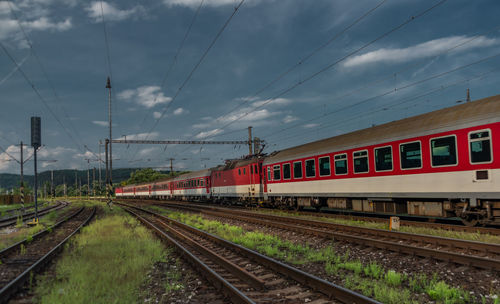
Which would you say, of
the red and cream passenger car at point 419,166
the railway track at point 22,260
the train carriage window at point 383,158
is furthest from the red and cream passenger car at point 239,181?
the railway track at point 22,260

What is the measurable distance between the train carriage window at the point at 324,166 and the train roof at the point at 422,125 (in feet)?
1.28

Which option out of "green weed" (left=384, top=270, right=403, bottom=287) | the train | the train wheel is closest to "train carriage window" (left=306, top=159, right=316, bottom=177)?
the train

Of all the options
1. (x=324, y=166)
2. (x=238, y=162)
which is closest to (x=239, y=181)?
(x=238, y=162)

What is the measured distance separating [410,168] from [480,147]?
2.74 m

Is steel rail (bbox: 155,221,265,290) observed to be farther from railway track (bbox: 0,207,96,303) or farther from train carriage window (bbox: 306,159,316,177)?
train carriage window (bbox: 306,159,316,177)

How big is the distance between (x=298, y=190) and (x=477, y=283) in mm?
14098

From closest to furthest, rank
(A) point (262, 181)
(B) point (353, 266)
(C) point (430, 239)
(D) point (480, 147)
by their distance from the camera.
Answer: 1. (B) point (353, 266)
2. (C) point (430, 239)
3. (D) point (480, 147)
4. (A) point (262, 181)

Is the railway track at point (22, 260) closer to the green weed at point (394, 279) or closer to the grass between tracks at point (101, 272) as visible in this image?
the grass between tracks at point (101, 272)

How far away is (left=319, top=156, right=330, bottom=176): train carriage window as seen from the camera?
18094mm

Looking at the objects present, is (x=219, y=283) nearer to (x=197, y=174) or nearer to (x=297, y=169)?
(x=297, y=169)

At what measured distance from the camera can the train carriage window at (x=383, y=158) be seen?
14.3 metres

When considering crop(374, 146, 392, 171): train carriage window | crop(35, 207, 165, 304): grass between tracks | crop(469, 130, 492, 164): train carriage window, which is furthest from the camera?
crop(374, 146, 392, 171): train carriage window

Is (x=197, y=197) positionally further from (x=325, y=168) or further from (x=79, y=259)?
(x=79, y=259)

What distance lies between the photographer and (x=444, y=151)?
1205cm
